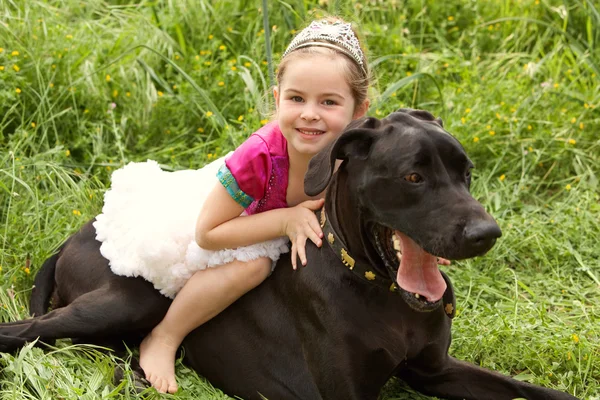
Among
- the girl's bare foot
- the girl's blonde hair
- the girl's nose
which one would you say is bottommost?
the girl's bare foot

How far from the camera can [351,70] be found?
→ 122 inches

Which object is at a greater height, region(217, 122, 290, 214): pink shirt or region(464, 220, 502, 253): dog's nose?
region(464, 220, 502, 253): dog's nose

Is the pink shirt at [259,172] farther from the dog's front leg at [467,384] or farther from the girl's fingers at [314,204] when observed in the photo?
the dog's front leg at [467,384]

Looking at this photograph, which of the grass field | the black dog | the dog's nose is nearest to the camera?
the dog's nose

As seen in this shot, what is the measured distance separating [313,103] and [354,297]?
0.71 metres

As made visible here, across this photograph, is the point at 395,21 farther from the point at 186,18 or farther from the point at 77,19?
the point at 77,19

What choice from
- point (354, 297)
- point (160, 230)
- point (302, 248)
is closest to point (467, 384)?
point (354, 297)

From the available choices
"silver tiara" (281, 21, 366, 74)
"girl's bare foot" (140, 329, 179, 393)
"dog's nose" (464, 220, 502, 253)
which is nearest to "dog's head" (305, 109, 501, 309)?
"dog's nose" (464, 220, 502, 253)

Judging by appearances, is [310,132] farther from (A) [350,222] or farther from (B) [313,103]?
(A) [350,222]

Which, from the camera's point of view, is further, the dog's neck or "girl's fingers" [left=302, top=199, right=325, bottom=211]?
"girl's fingers" [left=302, top=199, right=325, bottom=211]

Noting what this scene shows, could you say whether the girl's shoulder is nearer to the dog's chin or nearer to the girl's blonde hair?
the girl's blonde hair

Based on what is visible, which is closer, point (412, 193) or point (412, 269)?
point (412, 193)

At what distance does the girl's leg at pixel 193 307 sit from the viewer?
312cm

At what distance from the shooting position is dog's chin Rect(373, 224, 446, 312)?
262 centimetres
